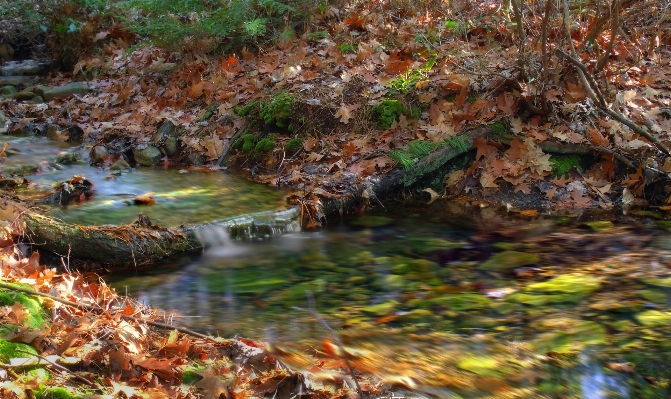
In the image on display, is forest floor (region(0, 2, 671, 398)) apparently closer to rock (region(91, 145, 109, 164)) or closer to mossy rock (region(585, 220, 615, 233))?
rock (region(91, 145, 109, 164))

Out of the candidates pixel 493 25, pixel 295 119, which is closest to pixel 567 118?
pixel 493 25

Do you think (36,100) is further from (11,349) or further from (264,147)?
(11,349)

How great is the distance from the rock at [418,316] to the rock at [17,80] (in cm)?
1165

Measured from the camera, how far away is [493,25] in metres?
8.58

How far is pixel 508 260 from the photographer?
4547mm

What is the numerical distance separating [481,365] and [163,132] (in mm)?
6552

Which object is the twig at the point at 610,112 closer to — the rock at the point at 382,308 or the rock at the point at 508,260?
the rock at the point at 508,260

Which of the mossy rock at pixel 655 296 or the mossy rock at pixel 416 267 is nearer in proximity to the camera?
the mossy rock at pixel 655 296

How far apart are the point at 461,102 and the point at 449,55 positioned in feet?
3.84

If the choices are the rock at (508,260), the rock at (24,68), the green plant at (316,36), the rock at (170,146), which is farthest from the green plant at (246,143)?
the rock at (24,68)

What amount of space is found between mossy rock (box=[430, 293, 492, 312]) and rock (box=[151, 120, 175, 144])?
5603mm

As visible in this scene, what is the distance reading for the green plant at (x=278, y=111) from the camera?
743 cm

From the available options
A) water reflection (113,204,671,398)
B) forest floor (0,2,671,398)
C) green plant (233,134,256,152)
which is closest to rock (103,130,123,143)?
forest floor (0,2,671,398)

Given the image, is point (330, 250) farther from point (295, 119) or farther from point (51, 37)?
point (51, 37)
